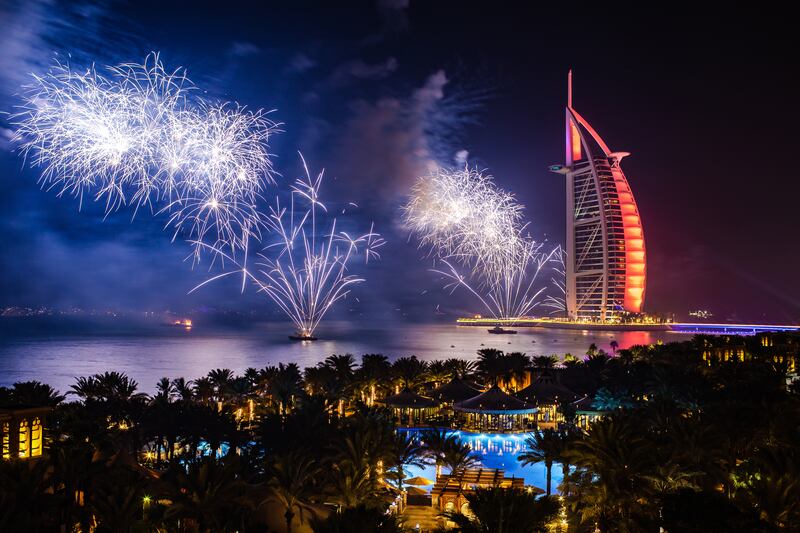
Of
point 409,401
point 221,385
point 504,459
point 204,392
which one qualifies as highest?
point 221,385

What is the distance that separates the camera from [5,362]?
11144 cm

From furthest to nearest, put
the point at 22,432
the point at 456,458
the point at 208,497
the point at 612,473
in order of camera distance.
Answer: the point at 456,458 < the point at 22,432 < the point at 612,473 < the point at 208,497

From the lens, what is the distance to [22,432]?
79.3 ft

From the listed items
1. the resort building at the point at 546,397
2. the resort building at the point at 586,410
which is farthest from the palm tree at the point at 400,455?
the resort building at the point at 546,397

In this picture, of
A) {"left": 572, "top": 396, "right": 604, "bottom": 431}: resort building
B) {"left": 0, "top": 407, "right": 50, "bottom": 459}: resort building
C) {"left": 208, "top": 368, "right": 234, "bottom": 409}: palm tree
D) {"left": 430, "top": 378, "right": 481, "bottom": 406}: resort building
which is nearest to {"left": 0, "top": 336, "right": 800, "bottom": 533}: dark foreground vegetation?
{"left": 0, "top": 407, "right": 50, "bottom": 459}: resort building

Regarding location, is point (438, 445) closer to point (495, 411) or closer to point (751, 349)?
point (495, 411)

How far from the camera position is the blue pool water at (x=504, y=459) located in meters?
27.8

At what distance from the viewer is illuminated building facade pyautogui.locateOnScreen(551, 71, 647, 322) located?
169625mm

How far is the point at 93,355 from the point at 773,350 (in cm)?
10965

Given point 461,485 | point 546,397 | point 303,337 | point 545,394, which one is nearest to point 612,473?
point 461,485

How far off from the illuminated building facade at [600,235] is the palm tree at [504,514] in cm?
16094

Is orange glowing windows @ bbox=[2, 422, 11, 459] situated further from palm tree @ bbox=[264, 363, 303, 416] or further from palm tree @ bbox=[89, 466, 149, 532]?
palm tree @ bbox=[264, 363, 303, 416]

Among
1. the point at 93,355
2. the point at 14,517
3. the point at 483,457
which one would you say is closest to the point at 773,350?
the point at 483,457

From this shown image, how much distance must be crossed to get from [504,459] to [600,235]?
149m
